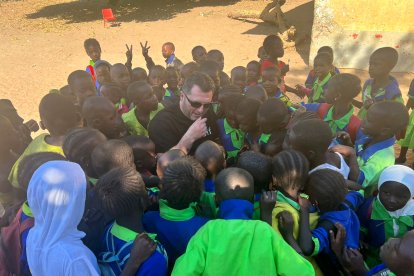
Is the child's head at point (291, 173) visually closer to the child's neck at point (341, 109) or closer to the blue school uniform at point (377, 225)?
the blue school uniform at point (377, 225)

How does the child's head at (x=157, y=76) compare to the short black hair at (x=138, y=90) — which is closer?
the short black hair at (x=138, y=90)

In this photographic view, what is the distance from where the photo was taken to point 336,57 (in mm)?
8367

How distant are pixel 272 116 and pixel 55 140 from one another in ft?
6.33

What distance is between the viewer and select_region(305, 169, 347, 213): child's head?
6.84ft

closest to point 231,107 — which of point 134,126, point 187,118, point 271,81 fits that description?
point 187,118

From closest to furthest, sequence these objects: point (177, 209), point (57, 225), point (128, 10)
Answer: point (57, 225)
point (177, 209)
point (128, 10)

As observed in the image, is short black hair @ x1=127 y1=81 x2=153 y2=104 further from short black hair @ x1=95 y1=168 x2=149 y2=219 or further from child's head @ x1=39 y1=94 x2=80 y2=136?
short black hair @ x1=95 y1=168 x2=149 y2=219

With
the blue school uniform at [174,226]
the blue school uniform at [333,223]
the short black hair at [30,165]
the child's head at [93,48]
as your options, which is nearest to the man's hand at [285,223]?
the blue school uniform at [333,223]

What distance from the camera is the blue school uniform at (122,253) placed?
1827 millimetres

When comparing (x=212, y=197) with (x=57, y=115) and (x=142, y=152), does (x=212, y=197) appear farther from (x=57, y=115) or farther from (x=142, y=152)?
(x=57, y=115)

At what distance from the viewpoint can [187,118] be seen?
126 inches

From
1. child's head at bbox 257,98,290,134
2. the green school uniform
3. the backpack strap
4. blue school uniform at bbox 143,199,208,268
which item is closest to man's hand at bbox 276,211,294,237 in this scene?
blue school uniform at bbox 143,199,208,268

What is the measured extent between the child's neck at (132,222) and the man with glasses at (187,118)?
3.58 feet

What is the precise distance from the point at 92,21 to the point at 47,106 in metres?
13.9
